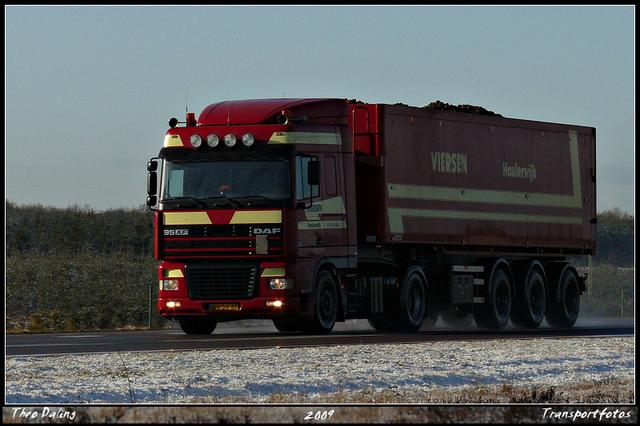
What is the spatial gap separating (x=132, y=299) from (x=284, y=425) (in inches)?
1056

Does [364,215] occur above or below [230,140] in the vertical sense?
below

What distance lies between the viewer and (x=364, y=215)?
23047 millimetres

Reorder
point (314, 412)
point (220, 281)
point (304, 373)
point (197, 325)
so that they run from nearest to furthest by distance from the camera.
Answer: point (314, 412)
point (304, 373)
point (220, 281)
point (197, 325)

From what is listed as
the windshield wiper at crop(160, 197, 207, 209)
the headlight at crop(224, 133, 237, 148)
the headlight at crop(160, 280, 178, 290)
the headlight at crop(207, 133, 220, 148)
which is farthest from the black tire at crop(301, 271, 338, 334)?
the headlight at crop(207, 133, 220, 148)

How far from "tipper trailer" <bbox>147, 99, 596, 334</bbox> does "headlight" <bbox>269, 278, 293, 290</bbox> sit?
2cm

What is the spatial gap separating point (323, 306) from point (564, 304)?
955cm

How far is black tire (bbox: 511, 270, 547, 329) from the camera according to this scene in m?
27.9

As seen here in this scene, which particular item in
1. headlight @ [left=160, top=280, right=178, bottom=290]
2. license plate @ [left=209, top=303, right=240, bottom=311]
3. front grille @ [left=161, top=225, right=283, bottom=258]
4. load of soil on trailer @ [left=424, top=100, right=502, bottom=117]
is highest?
load of soil on trailer @ [left=424, top=100, right=502, bottom=117]

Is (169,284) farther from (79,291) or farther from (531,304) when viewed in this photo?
(79,291)

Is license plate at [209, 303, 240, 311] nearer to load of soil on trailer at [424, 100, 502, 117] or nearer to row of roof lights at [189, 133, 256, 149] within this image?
row of roof lights at [189, 133, 256, 149]

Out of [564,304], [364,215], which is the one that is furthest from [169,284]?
[564,304]

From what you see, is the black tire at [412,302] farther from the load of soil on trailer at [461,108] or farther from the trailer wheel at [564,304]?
the trailer wheel at [564,304]

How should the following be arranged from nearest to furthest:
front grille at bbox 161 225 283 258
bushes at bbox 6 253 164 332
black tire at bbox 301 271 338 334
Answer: front grille at bbox 161 225 283 258, black tire at bbox 301 271 338 334, bushes at bbox 6 253 164 332

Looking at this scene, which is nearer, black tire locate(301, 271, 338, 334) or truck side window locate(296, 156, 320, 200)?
truck side window locate(296, 156, 320, 200)
